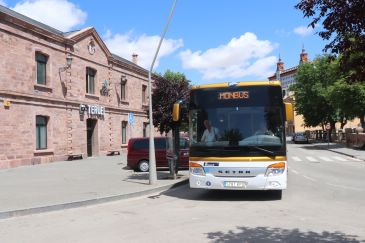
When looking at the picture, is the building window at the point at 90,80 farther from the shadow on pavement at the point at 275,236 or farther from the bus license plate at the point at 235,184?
the shadow on pavement at the point at 275,236

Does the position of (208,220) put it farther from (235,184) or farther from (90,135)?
(90,135)

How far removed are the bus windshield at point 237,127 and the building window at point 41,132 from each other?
52.2ft

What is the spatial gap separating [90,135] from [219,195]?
21128 mm

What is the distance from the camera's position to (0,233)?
26.4 feet

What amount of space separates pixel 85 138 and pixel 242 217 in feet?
74.4

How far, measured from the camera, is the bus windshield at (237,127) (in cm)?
1133

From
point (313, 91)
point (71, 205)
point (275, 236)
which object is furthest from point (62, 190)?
point (313, 91)

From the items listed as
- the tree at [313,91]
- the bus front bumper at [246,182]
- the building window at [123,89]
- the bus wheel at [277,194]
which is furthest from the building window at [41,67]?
the tree at [313,91]

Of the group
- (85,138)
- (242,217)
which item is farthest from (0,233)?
(85,138)

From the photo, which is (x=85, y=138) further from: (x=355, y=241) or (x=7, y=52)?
(x=355, y=241)

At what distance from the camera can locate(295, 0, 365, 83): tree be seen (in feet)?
17.3

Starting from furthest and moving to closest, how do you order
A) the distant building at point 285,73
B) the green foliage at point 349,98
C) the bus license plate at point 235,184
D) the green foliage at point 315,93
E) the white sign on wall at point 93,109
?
the distant building at point 285,73, the green foliage at point 315,93, the green foliage at point 349,98, the white sign on wall at point 93,109, the bus license plate at point 235,184

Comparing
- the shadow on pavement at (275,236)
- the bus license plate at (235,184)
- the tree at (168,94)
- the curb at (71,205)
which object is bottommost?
the shadow on pavement at (275,236)

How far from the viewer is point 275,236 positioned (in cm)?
736
